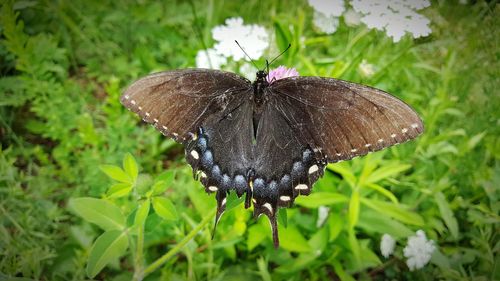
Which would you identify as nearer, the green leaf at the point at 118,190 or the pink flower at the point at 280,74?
the green leaf at the point at 118,190

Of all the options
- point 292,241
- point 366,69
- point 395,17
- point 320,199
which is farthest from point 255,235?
point 395,17

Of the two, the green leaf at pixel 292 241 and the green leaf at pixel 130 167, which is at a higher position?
the green leaf at pixel 130 167

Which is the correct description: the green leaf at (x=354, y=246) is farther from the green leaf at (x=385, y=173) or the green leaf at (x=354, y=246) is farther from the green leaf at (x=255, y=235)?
the green leaf at (x=255, y=235)

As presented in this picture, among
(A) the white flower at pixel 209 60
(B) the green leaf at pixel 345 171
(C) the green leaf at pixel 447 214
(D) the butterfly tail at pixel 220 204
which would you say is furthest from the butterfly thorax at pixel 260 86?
(C) the green leaf at pixel 447 214

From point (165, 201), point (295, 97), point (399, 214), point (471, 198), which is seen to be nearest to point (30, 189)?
point (165, 201)

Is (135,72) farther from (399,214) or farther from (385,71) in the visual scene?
(399,214)

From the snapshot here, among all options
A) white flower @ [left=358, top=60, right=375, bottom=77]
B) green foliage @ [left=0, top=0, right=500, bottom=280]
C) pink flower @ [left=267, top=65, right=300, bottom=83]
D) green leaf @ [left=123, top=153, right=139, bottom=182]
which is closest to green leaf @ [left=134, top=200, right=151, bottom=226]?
green foliage @ [left=0, top=0, right=500, bottom=280]

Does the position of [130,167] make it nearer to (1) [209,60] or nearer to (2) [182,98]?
(2) [182,98]
